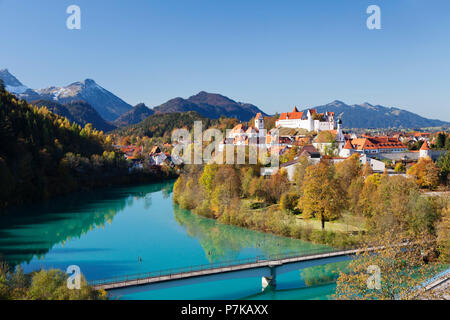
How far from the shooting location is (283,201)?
74.0 ft

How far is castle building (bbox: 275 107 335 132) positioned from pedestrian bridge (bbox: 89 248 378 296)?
37051 mm

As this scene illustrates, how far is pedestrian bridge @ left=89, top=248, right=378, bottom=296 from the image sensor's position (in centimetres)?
1186

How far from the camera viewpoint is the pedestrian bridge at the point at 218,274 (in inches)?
467

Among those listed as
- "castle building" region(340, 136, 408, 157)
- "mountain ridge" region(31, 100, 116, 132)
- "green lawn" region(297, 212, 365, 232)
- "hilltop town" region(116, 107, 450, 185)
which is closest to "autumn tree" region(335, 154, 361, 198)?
"green lawn" region(297, 212, 365, 232)

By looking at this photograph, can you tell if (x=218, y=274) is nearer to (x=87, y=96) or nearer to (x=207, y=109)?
(x=87, y=96)

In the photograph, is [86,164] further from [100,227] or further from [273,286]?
[273,286]

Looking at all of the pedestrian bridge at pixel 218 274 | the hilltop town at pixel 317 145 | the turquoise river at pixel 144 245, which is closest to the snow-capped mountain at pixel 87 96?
the hilltop town at pixel 317 145

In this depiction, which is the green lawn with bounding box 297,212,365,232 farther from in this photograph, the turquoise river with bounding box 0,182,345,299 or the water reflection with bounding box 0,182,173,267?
the water reflection with bounding box 0,182,173,267

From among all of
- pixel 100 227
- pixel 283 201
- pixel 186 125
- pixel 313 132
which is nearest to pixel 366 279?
pixel 283 201

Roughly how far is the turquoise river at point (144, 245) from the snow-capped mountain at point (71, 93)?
15074cm

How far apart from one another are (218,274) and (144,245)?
7.15 m

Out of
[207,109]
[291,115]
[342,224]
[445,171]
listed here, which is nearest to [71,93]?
[207,109]

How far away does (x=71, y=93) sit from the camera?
6811 inches

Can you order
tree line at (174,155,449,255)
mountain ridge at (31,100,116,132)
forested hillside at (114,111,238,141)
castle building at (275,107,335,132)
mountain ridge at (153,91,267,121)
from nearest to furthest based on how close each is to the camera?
1. tree line at (174,155,449,255)
2. castle building at (275,107,335,132)
3. forested hillside at (114,111,238,141)
4. mountain ridge at (31,100,116,132)
5. mountain ridge at (153,91,267,121)
